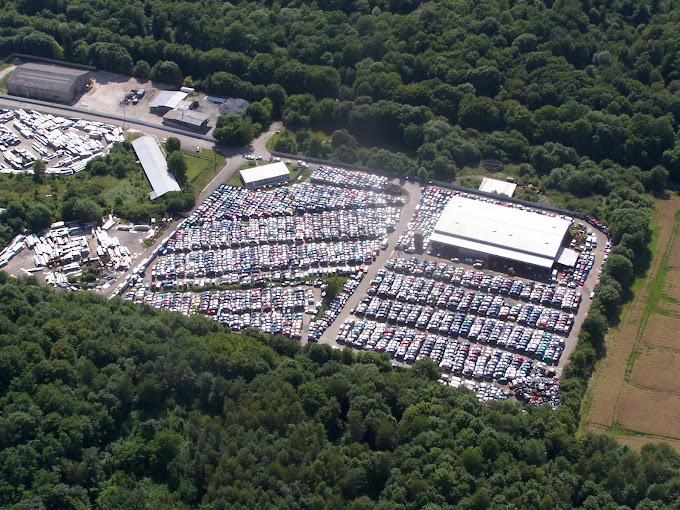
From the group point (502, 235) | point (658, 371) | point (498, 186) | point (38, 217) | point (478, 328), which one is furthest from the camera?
point (498, 186)

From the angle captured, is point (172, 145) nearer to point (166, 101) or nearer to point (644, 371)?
point (166, 101)

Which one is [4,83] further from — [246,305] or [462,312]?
[462,312]

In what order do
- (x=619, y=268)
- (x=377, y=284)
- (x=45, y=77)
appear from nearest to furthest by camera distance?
1. (x=619, y=268)
2. (x=377, y=284)
3. (x=45, y=77)

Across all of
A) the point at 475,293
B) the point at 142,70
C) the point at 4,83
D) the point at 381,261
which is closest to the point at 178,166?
the point at 142,70

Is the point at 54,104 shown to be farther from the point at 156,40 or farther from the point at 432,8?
the point at 432,8

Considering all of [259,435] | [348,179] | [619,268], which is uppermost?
[259,435]

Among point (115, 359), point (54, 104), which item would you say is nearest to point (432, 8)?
point (54, 104)

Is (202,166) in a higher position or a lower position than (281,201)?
lower

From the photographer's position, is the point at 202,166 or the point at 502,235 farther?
the point at 202,166
